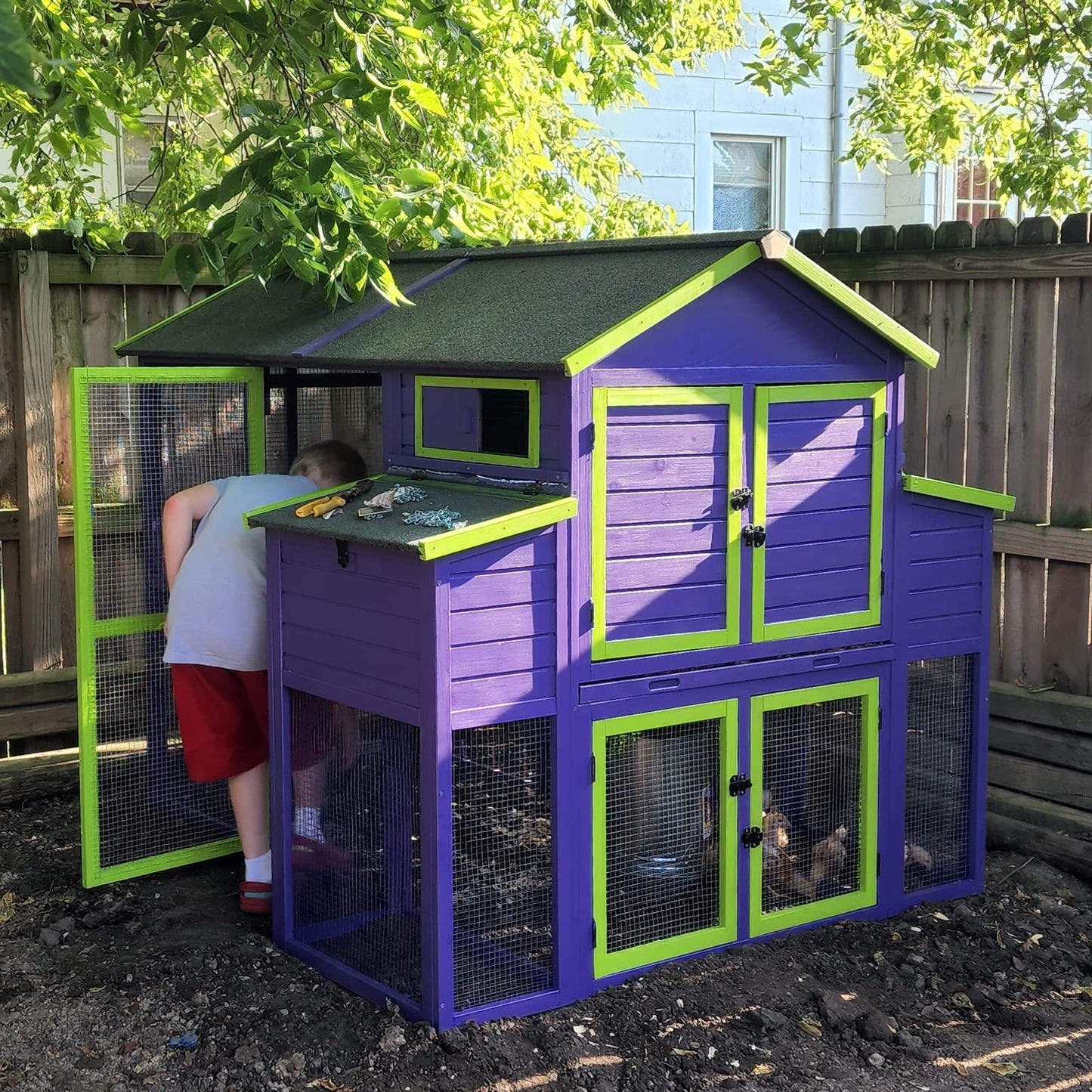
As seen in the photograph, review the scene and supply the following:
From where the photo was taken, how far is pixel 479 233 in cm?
584

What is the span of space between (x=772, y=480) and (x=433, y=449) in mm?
1064

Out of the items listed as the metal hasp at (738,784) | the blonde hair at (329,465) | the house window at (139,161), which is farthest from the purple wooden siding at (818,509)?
the house window at (139,161)

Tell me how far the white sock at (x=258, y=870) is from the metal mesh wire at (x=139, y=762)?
0.48 meters

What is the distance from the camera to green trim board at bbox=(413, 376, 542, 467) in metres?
3.95

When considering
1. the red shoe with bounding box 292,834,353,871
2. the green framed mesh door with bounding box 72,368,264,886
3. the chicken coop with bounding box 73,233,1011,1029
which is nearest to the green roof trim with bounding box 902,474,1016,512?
the chicken coop with bounding box 73,233,1011,1029

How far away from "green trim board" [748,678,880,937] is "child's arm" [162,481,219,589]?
75.4 inches

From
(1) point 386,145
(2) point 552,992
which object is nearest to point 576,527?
(2) point 552,992

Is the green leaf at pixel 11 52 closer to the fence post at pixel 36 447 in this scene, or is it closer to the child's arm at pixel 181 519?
the child's arm at pixel 181 519

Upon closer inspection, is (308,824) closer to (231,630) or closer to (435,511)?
(231,630)

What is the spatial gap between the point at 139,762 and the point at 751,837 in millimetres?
2189

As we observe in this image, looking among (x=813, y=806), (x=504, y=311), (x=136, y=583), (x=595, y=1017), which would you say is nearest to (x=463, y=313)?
(x=504, y=311)

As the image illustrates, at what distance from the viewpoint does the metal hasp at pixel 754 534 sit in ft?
13.7

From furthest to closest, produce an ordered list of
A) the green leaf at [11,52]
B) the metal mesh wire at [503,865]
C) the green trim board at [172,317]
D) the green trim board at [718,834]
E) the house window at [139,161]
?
the house window at [139,161]
the green trim board at [172,317]
the green trim board at [718,834]
the metal mesh wire at [503,865]
the green leaf at [11,52]

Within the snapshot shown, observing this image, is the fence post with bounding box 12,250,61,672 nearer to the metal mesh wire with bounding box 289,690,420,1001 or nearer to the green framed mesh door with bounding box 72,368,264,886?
the green framed mesh door with bounding box 72,368,264,886
